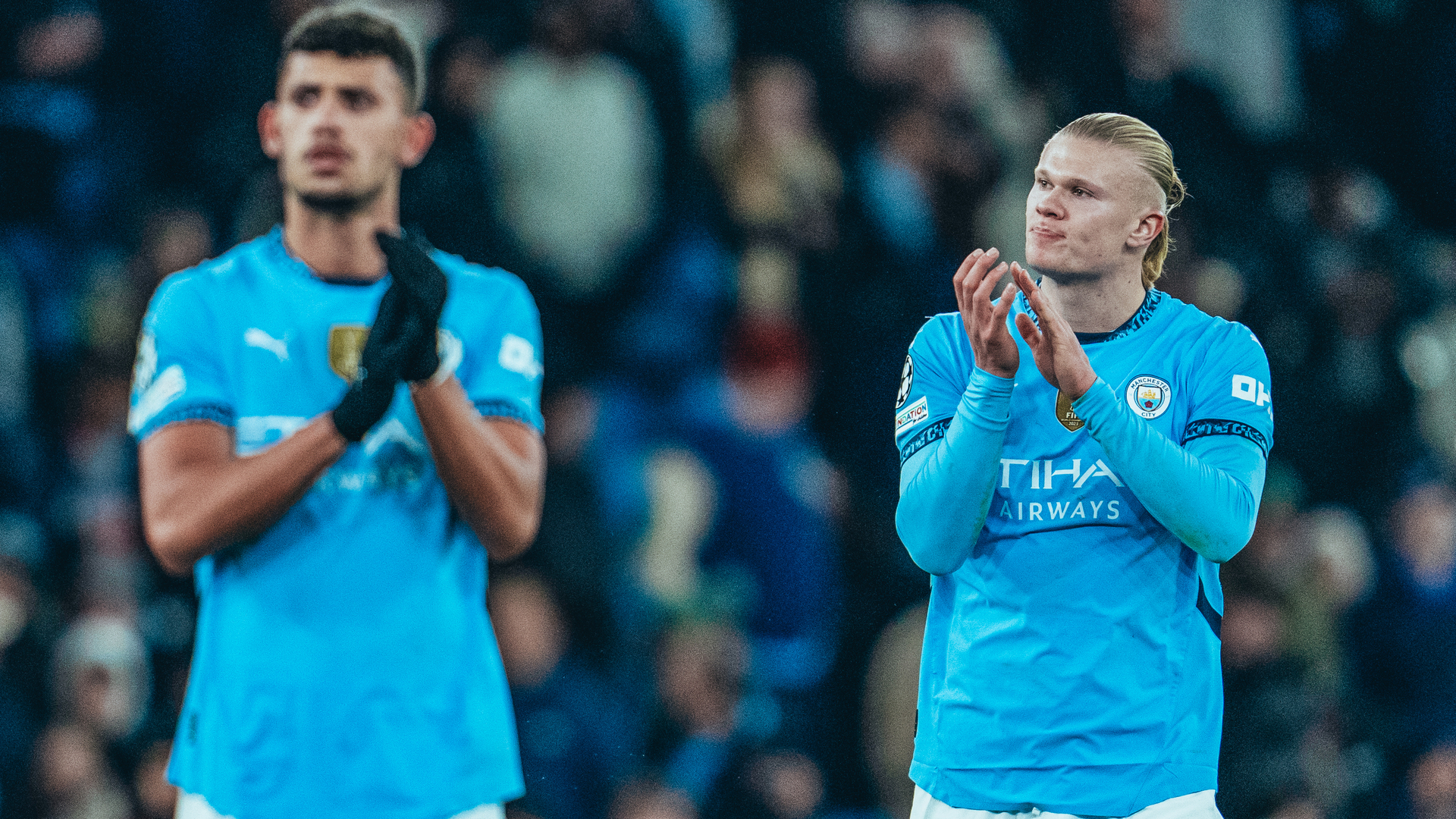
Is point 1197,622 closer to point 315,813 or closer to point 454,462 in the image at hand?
point 454,462

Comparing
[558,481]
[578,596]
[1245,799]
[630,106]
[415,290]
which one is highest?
[630,106]

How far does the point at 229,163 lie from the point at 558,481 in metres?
2.24

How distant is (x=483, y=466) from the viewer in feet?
11.8

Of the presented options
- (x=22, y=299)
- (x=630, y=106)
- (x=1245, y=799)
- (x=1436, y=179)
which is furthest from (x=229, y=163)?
(x=1436, y=179)

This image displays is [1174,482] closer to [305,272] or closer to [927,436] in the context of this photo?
[927,436]

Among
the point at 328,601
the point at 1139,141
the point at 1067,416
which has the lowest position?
the point at 328,601

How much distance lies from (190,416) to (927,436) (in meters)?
1.60

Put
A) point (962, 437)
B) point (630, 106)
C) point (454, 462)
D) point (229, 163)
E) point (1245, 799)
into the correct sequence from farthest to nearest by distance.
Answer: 1. point (630, 106)
2. point (229, 163)
3. point (1245, 799)
4. point (454, 462)
5. point (962, 437)

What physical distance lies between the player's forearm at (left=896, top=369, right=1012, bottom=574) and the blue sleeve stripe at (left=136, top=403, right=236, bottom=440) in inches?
59.2

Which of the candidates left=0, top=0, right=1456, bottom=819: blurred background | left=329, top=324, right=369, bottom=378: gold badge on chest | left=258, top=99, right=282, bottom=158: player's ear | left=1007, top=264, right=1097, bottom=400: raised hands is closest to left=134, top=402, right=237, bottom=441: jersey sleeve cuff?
left=329, top=324, right=369, bottom=378: gold badge on chest

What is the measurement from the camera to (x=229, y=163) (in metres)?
7.90

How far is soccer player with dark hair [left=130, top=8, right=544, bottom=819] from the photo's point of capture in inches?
141

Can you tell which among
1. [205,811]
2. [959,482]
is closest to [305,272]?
[205,811]

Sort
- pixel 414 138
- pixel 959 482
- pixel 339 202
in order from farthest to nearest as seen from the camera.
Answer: pixel 414 138 < pixel 339 202 < pixel 959 482
